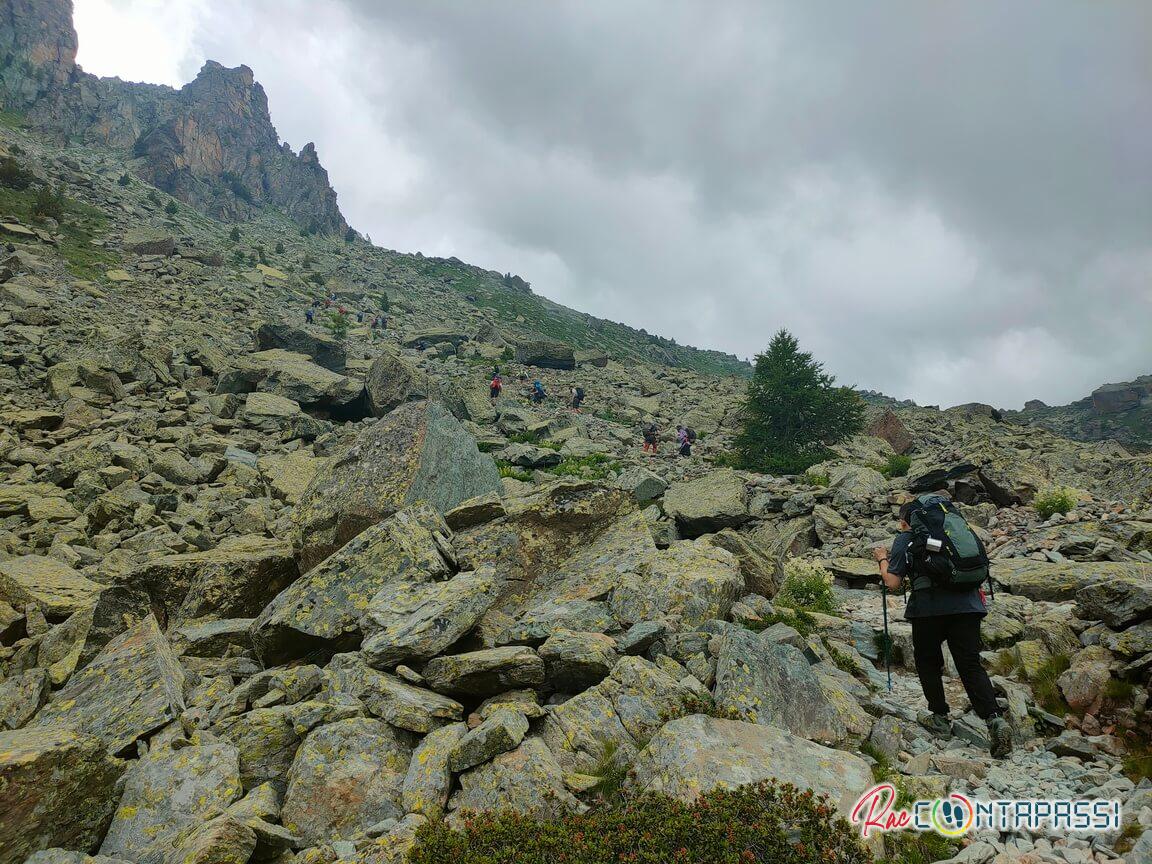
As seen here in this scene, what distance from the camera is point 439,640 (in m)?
6.29

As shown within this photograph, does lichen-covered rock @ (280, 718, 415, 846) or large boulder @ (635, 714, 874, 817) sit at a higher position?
large boulder @ (635, 714, 874, 817)

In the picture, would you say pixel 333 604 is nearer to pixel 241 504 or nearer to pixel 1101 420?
pixel 241 504

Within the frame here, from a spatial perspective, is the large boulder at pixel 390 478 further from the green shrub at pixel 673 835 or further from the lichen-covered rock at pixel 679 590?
the green shrub at pixel 673 835

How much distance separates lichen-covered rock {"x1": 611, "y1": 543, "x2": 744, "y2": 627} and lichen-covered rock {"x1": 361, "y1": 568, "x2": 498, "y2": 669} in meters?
2.04

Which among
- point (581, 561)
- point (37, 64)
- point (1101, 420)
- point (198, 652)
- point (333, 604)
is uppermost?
point (37, 64)

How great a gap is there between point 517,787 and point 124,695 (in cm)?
486

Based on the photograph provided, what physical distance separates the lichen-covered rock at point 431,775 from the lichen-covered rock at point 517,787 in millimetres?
150

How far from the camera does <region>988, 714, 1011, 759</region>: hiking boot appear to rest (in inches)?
211

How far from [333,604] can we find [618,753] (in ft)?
14.5

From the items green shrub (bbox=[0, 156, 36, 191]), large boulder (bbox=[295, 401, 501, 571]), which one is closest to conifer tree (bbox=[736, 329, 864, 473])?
large boulder (bbox=[295, 401, 501, 571])

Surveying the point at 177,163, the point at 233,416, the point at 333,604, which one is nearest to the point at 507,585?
the point at 333,604

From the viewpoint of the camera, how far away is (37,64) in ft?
324

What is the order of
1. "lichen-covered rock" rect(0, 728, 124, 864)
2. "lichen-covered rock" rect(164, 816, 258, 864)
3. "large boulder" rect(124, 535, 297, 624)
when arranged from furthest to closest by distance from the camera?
"large boulder" rect(124, 535, 297, 624)
"lichen-covered rock" rect(0, 728, 124, 864)
"lichen-covered rock" rect(164, 816, 258, 864)

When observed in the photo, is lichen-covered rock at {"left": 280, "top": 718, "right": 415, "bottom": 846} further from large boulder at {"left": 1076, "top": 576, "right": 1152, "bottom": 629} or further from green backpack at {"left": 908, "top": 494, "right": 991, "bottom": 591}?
large boulder at {"left": 1076, "top": 576, "right": 1152, "bottom": 629}
